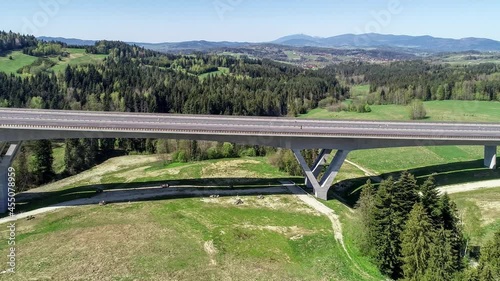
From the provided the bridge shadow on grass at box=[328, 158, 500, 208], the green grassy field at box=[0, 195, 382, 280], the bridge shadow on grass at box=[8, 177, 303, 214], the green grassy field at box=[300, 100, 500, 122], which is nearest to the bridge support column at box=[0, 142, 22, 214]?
the bridge shadow on grass at box=[8, 177, 303, 214]

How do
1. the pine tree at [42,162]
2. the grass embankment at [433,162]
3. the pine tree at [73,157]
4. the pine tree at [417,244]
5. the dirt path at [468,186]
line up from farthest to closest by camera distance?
the pine tree at [73,157]
the pine tree at [42,162]
the grass embankment at [433,162]
the dirt path at [468,186]
the pine tree at [417,244]

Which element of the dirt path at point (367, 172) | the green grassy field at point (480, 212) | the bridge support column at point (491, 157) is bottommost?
the dirt path at point (367, 172)

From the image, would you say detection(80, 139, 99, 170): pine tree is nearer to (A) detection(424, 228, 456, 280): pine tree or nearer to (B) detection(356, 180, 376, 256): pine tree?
(B) detection(356, 180, 376, 256): pine tree

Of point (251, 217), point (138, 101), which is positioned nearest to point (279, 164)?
point (251, 217)

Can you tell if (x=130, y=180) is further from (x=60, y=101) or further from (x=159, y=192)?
(x=60, y=101)

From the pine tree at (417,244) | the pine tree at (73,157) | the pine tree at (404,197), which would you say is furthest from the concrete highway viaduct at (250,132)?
the pine tree at (417,244)

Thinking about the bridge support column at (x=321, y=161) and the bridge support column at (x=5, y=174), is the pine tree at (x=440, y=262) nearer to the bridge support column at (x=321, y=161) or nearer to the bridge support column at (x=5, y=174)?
the bridge support column at (x=321, y=161)

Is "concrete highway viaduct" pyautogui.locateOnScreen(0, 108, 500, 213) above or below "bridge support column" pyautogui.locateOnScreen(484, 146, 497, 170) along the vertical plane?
above
